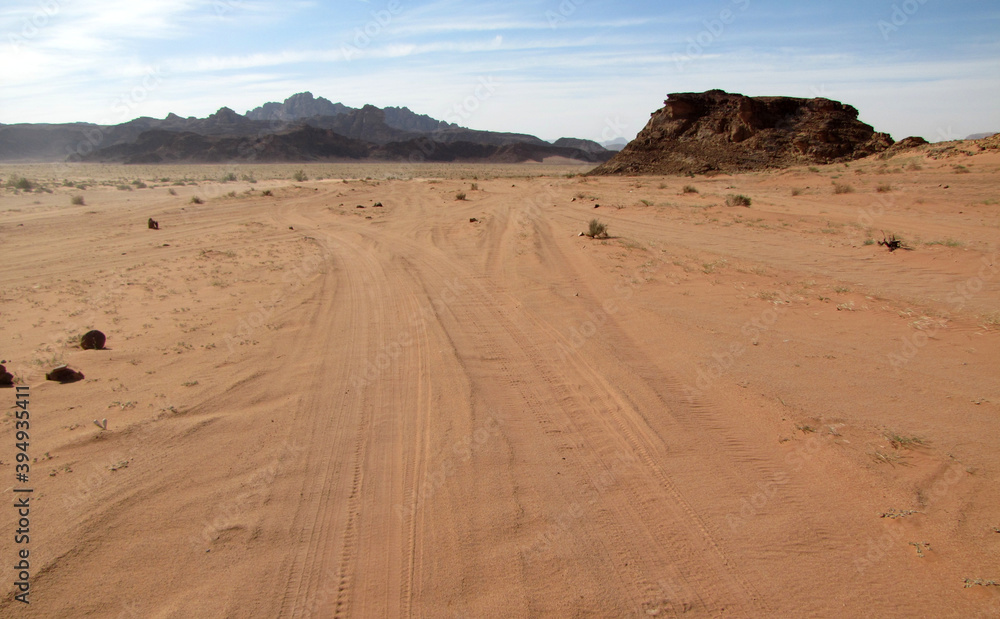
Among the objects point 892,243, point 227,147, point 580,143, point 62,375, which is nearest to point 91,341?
point 62,375

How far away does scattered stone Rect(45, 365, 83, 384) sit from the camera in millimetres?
5559

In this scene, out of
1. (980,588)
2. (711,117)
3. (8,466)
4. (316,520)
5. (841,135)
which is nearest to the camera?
(980,588)

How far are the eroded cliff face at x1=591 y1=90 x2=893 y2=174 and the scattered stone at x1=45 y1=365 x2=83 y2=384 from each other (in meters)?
43.3

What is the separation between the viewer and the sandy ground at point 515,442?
10.2ft

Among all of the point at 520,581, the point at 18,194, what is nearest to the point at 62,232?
the point at 18,194

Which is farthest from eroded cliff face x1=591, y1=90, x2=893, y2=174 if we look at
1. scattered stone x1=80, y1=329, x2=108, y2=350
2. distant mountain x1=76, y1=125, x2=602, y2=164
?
distant mountain x1=76, y1=125, x2=602, y2=164

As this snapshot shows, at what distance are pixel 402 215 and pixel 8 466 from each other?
1670cm

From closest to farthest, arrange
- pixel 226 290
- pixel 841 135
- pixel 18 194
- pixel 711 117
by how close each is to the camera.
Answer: pixel 226 290
pixel 18 194
pixel 841 135
pixel 711 117

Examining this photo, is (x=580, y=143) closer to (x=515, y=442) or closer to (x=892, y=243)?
(x=892, y=243)

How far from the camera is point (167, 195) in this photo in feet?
96.1

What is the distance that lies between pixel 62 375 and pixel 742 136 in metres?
48.8

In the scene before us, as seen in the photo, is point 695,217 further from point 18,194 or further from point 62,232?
point 18,194

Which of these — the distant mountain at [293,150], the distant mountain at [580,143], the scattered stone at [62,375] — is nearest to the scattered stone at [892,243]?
the scattered stone at [62,375]

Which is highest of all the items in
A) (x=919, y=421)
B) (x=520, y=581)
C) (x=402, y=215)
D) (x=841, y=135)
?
(x=841, y=135)
